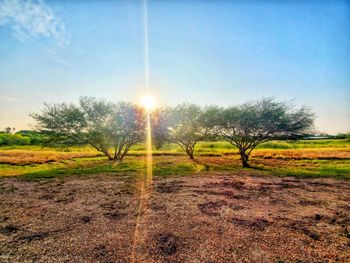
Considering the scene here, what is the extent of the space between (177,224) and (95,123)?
31.2 m

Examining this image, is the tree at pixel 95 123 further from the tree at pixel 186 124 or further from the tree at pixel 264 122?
the tree at pixel 264 122

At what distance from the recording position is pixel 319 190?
16.7m

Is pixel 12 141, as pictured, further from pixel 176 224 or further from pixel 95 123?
pixel 176 224

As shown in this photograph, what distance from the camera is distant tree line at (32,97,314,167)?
1289 inches

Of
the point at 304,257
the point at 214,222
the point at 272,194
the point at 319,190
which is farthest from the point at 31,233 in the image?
the point at 319,190

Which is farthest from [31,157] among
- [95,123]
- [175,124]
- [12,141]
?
[12,141]

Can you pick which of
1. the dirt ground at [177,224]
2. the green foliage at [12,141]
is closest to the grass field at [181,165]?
the dirt ground at [177,224]

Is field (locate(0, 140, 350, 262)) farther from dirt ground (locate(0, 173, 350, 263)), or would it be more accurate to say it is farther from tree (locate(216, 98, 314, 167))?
tree (locate(216, 98, 314, 167))

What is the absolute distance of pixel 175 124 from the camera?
139 ft

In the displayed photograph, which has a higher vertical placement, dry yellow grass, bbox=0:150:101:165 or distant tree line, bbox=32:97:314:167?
distant tree line, bbox=32:97:314:167

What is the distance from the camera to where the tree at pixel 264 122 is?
32219mm

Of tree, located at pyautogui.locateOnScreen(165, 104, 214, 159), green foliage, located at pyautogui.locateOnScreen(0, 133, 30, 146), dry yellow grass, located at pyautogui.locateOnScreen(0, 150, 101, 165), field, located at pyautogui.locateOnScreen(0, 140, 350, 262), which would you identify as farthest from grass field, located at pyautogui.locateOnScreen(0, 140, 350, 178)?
green foliage, located at pyautogui.locateOnScreen(0, 133, 30, 146)

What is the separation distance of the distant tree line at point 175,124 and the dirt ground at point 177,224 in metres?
16.6

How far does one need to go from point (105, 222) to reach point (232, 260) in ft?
19.6
